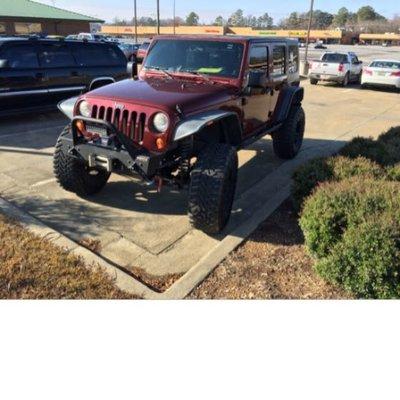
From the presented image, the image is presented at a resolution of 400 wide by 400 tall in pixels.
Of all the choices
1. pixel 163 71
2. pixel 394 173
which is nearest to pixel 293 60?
pixel 163 71

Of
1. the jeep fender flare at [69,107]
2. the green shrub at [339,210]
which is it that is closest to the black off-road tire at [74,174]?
the jeep fender flare at [69,107]

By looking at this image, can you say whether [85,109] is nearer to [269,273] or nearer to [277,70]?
[269,273]

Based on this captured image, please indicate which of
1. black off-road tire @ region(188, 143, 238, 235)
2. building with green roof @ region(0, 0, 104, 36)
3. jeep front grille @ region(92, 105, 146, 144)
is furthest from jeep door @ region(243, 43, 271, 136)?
building with green roof @ region(0, 0, 104, 36)

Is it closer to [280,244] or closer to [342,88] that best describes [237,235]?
[280,244]

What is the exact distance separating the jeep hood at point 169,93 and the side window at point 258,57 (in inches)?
23.7

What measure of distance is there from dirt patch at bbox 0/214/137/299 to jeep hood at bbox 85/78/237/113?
154 cm

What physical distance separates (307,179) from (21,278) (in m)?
2.88

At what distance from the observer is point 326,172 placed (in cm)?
462

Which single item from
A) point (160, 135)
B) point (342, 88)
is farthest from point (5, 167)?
point (342, 88)

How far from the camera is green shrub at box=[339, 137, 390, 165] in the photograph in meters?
5.12

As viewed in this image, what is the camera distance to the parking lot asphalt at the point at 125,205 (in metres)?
4.09

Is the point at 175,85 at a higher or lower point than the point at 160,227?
higher
